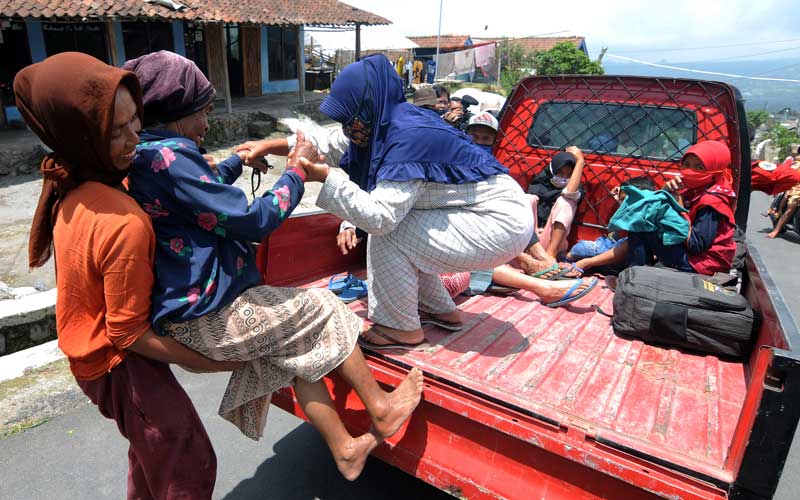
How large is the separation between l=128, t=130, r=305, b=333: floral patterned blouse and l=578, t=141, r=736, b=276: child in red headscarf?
2383mm

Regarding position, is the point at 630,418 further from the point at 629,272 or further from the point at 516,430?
the point at 629,272

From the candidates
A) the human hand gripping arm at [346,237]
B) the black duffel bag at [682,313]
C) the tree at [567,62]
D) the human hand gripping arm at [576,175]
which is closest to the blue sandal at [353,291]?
the human hand gripping arm at [346,237]

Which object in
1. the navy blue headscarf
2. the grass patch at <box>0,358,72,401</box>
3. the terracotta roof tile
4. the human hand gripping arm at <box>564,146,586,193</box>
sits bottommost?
the grass patch at <box>0,358,72,401</box>

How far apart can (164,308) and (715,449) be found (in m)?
1.81

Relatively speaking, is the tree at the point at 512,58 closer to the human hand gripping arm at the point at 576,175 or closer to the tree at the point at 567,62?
the tree at the point at 567,62

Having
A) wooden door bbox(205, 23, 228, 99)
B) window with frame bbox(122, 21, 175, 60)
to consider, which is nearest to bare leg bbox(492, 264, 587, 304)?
window with frame bbox(122, 21, 175, 60)

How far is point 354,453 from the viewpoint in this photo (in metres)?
1.97

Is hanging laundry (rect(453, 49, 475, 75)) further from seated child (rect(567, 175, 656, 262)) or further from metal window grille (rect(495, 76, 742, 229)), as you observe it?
seated child (rect(567, 175, 656, 262))

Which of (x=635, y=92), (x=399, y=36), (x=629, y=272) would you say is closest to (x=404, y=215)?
(x=629, y=272)

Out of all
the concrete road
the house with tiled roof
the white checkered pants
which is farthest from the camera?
the house with tiled roof

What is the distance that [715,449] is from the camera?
1.75m

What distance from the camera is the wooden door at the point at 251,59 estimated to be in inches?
676

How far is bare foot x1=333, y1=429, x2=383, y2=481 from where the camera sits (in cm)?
196

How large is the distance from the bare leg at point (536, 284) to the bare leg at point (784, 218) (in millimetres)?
6684
